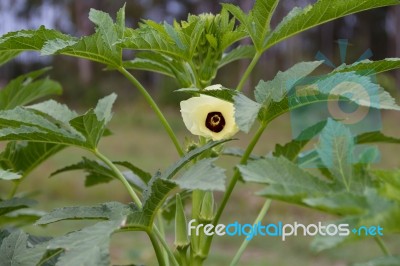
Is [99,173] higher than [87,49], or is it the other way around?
[87,49]

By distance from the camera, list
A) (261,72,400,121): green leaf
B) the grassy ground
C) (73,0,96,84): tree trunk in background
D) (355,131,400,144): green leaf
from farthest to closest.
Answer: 1. (73,0,96,84): tree trunk in background
2. the grassy ground
3. (355,131,400,144): green leaf
4. (261,72,400,121): green leaf

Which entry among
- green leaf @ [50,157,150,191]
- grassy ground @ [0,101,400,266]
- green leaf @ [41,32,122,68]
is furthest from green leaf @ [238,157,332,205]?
grassy ground @ [0,101,400,266]

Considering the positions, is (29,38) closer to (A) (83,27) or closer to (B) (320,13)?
(B) (320,13)

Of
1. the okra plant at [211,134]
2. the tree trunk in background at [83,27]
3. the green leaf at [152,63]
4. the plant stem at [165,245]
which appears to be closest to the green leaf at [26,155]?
the okra plant at [211,134]

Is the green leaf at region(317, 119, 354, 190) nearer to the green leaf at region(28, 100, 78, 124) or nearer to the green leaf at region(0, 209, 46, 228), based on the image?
the green leaf at region(28, 100, 78, 124)

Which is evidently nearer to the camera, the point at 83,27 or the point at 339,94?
the point at 339,94

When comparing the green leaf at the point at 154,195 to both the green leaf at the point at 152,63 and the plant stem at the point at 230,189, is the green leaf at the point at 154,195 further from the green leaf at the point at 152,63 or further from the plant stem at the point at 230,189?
the green leaf at the point at 152,63

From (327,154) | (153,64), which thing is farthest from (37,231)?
(327,154)

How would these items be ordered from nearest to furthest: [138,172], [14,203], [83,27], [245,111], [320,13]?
[245,111]
[320,13]
[14,203]
[138,172]
[83,27]

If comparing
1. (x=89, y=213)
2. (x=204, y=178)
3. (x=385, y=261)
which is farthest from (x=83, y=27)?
(x=385, y=261)
